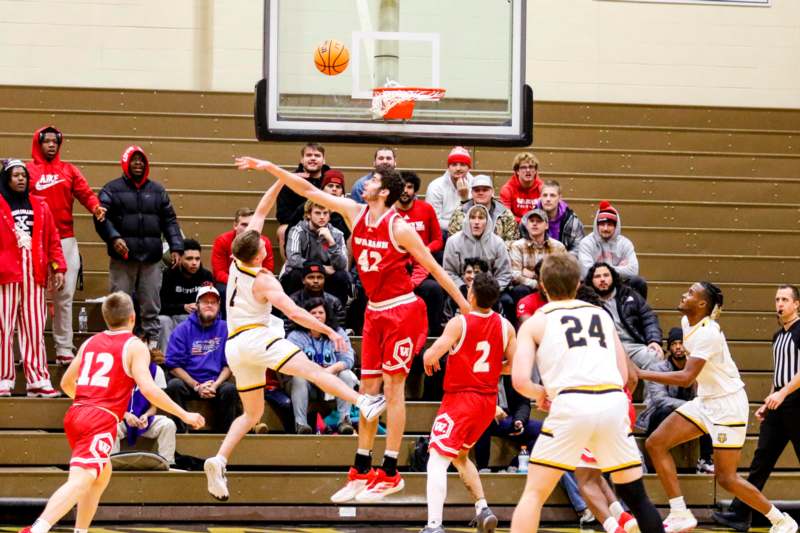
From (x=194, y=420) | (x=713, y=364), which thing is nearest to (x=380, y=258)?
(x=194, y=420)

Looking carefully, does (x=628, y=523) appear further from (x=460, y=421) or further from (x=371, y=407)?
(x=371, y=407)

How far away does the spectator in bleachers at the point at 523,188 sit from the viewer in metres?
13.4

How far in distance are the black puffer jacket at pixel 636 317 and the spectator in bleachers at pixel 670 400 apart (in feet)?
0.66

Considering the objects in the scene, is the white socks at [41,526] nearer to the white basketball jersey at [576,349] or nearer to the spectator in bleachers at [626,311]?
the white basketball jersey at [576,349]

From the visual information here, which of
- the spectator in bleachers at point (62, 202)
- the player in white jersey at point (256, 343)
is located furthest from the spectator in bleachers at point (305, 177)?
the player in white jersey at point (256, 343)

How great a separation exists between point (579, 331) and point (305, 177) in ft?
19.9

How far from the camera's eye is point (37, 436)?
1129cm

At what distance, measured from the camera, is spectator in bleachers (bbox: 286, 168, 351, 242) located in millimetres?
12469

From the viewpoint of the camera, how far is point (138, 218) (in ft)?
40.9

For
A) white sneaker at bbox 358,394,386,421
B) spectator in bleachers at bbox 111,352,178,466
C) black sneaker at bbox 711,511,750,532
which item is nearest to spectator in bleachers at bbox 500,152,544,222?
black sneaker at bbox 711,511,750,532

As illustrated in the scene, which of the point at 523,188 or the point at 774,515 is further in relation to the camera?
the point at 523,188

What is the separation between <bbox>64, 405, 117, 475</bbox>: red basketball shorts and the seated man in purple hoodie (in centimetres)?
290

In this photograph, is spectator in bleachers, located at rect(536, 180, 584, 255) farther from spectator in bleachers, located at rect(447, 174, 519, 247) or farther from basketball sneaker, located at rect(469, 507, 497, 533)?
basketball sneaker, located at rect(469, 507, 497, 533)

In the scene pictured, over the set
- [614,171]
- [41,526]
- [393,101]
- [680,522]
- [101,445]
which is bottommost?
[680,522]
